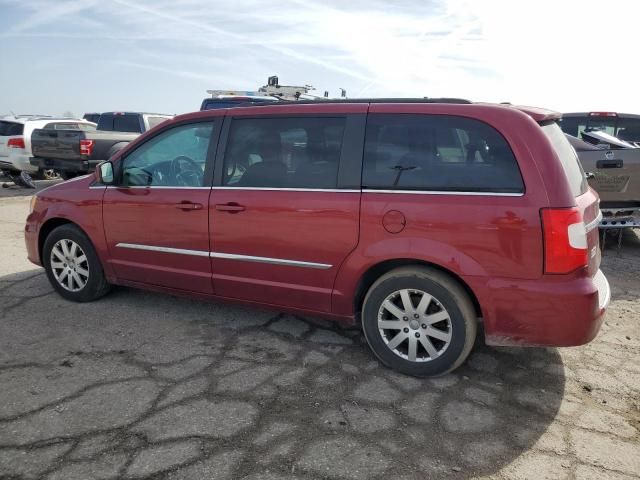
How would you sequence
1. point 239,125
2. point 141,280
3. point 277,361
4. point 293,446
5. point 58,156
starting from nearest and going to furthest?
point 293,446, point 277,361, point 239,125, point 141,280, point 58,156

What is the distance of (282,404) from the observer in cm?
300

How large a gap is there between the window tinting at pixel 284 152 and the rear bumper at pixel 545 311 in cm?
132

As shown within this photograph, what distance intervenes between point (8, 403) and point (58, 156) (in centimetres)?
952

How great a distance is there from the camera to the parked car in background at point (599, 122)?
8.72m

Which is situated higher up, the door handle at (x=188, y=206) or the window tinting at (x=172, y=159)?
the window tinting at (x=172, y=159)

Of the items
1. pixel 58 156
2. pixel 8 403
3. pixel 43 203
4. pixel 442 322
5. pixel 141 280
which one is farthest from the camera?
pixel 58 156

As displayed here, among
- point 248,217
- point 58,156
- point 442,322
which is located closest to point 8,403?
point 248,217

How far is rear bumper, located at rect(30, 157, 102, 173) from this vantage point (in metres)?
11.0

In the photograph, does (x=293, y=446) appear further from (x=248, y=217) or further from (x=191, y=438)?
(x=248, y=217)

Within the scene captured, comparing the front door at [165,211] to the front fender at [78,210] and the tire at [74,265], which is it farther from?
the tire at [74,265]

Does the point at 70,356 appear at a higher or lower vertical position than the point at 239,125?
lower

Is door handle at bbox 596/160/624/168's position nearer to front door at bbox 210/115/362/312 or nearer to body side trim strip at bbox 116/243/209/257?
front door at bbox 210/115/362/312

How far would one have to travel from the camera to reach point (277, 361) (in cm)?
Answer: 355

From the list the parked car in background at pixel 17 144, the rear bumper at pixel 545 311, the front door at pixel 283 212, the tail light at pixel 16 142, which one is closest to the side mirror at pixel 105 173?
the front door at pixel 283 212
